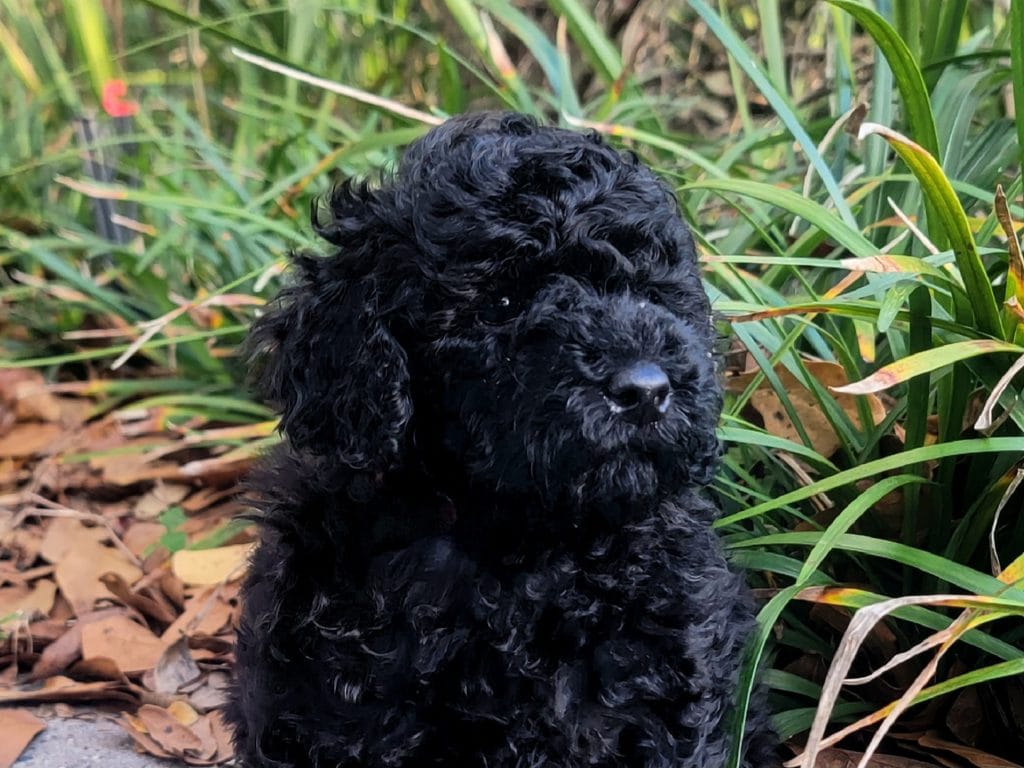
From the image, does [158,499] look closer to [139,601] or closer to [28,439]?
[139,601]

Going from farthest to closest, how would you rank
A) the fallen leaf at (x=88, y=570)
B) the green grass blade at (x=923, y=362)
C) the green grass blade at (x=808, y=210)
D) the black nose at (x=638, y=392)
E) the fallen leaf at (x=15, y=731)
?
the fallen leaf at (x=88, y=570) < the fallen leaf at (x=15, y=731) < the green grass blade at (x=808, y=210) < the green grass blade at (x=923, y=362) < the black nose at (x=638, y=392)

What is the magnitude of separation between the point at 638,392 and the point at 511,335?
0.72 ft

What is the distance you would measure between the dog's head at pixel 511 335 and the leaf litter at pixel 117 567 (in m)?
0.90

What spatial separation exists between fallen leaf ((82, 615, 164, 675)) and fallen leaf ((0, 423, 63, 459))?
1131 mm

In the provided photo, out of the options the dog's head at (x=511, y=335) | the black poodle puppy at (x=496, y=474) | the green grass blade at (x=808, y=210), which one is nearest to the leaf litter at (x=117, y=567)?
the black poodle puppy at (x=496, y=474)

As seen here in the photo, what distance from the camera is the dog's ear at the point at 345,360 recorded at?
1.64 metres

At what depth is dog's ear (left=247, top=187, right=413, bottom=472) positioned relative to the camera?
5.40ft

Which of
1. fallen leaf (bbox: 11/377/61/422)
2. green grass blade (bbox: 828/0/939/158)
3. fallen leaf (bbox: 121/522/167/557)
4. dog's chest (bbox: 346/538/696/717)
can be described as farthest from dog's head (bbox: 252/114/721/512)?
fallen leaf (bbox: 11/377/61/422)

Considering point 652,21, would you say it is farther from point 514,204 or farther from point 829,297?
point 514,204

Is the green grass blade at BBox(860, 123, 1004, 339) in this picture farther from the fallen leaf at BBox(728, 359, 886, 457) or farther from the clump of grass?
the fallen leaf at BBox(728, 359, 886, 457)

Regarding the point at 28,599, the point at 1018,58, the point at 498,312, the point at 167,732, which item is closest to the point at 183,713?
the point at 167,732

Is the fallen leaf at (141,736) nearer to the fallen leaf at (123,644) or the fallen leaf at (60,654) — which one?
the fallen leaf at (123,644)

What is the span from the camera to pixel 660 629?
1.79 meters

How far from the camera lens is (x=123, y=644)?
2.76m
